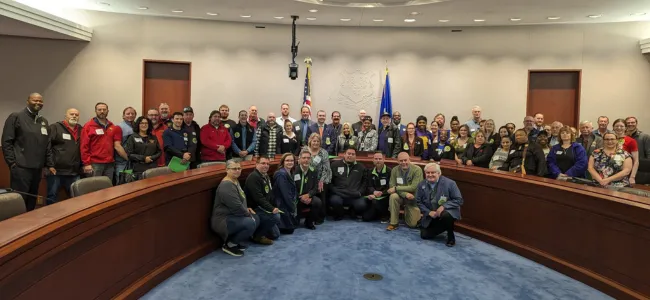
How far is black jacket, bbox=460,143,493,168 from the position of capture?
560cm

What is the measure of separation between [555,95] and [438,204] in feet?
17.2

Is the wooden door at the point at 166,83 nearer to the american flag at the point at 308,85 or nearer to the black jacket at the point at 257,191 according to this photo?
the american flag at the point at 308,85

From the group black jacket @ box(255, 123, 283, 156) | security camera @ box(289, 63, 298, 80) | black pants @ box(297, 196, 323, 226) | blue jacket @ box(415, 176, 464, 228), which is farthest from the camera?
security camera @ box(289, 63, 298, 80)

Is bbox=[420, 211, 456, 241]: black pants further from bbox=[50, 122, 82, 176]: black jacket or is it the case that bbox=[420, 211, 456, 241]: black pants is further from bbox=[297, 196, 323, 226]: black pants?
bbox=[50, 122, 82, 176]: black jacket

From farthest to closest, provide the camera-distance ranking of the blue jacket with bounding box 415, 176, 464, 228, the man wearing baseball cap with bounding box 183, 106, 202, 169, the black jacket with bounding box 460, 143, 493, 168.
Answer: the man wearing baseball cap with bounding box 183, 106, 202, 169 → the black jacket with bounding box 460, 143, 493, 168 → the blue jacket with bounding box 415, 176, 464, 228

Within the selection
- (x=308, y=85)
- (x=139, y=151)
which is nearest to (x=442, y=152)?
(x=308, y=85)

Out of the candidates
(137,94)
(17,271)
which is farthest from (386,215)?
(137,94)

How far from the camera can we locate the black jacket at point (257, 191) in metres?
4.72

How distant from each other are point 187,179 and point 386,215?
10.4ft

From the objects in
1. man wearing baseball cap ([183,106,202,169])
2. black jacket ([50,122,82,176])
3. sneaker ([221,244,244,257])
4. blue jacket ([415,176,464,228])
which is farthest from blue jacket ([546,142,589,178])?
black jacket ([50,122,82,176])

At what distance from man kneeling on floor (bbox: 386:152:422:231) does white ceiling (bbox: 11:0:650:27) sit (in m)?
2.69

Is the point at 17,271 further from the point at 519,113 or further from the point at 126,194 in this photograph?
the point at 519,113

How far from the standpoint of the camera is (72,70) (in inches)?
319

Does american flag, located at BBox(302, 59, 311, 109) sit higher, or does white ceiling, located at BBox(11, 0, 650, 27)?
white ceiling, located at BBox(11, 0, 650, 27)
